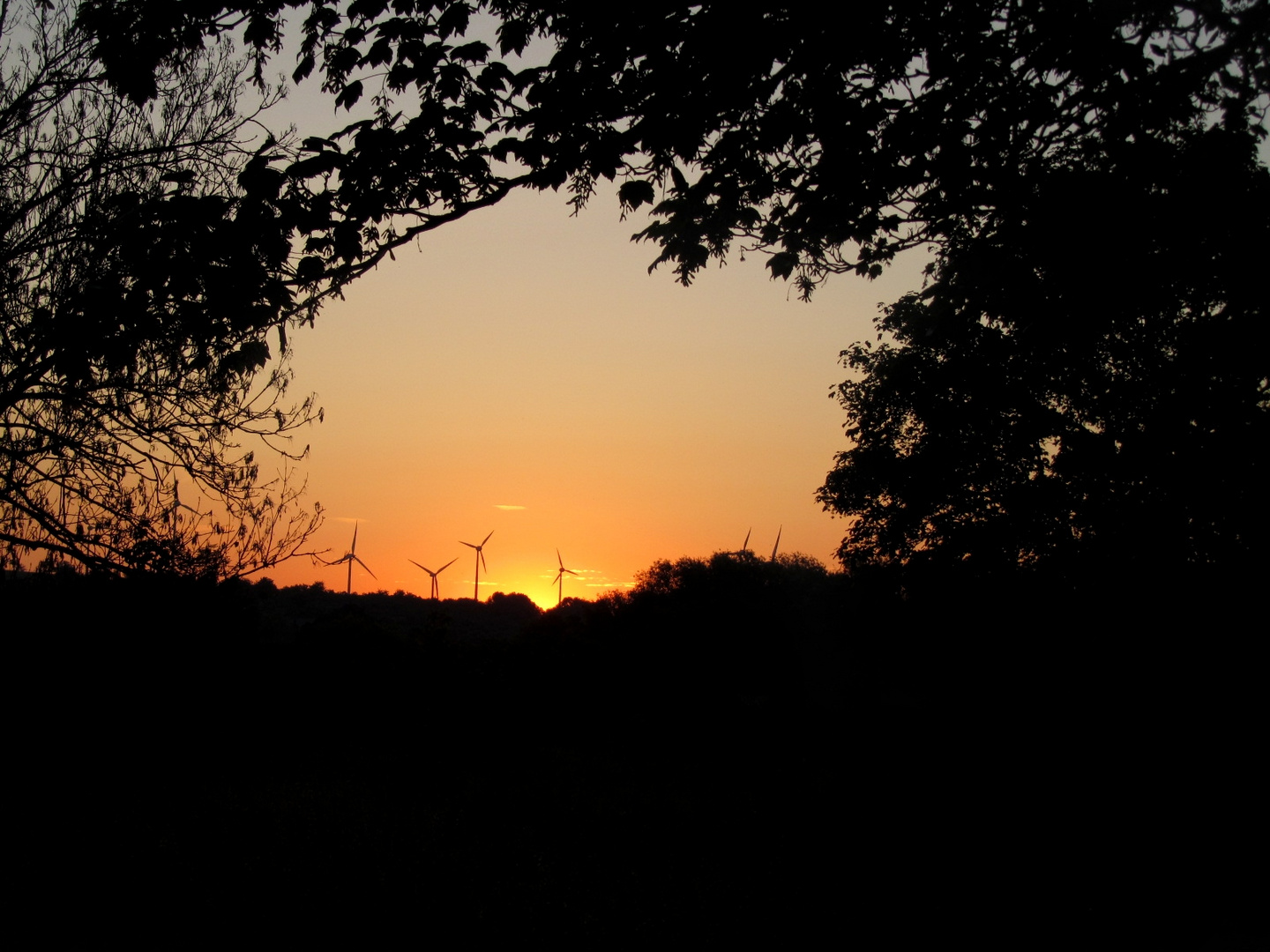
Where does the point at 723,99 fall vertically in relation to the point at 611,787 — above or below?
above

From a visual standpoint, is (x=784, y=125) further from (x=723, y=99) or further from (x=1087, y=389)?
(x=1087, y=389)

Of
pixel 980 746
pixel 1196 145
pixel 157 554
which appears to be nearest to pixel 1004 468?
pixel 980 746

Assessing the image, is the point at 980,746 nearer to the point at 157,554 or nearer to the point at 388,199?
the point at 157,554

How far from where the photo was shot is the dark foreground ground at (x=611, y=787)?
11898 mm

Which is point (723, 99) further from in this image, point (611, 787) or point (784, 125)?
point (611, 787)

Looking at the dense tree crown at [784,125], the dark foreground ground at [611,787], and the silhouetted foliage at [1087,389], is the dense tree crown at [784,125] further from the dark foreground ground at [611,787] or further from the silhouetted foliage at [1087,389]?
the dark foreground ground at [611,787]

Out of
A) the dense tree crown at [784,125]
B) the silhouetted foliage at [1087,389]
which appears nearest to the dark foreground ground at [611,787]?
the silhouetted foliage at [1087,389]

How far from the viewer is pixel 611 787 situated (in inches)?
911

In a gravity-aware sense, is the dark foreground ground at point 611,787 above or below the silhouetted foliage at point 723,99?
below

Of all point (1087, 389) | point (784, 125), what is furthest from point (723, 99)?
point (1087, 389)

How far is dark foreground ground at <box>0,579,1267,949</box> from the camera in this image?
11898 mm

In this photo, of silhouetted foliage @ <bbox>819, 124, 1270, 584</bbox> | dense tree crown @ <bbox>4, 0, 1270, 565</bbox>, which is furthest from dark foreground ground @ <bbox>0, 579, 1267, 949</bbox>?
dense tree crown @ <bbox>4, 0, 1270, 565</bbox>

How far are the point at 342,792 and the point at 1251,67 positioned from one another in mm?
20437

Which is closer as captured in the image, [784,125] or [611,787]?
[784,125]
